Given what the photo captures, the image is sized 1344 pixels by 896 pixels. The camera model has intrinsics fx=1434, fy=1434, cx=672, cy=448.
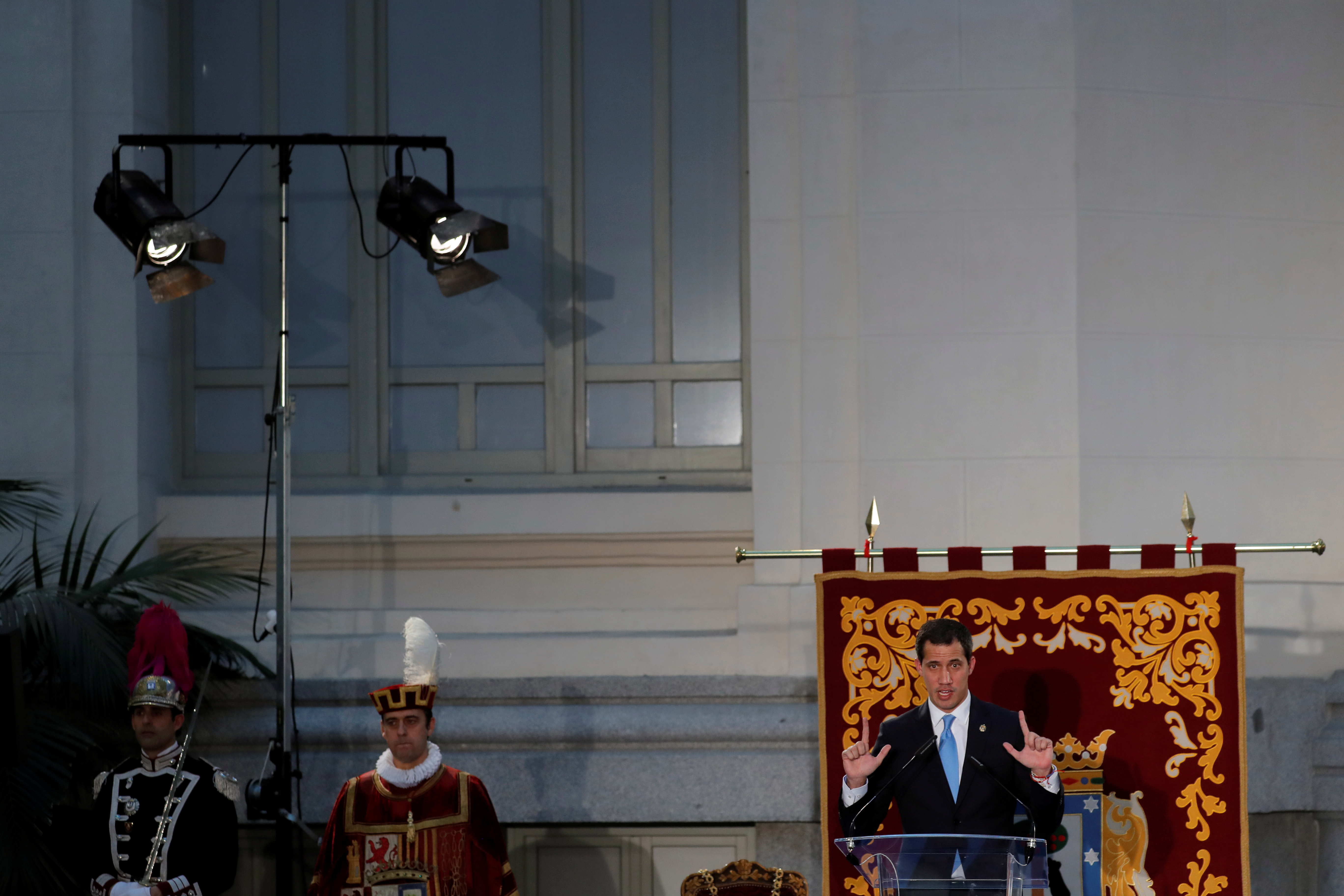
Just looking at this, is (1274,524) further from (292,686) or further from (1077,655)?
(292,686)

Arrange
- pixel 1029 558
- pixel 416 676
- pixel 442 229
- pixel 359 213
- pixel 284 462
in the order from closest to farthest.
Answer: pixel 416 676 < pixel 1029 558 < pixel 284 462 < pixel 442 229 < pixel 359 213

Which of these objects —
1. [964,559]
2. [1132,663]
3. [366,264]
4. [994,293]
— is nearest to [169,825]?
[964,559]

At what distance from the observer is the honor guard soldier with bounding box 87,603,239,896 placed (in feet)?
13.0

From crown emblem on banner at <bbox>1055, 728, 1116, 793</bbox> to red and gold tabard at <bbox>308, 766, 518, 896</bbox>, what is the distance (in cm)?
165

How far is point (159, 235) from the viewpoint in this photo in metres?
4.61

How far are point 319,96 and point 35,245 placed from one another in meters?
1.27

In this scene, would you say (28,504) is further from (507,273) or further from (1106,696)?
(1106,696)

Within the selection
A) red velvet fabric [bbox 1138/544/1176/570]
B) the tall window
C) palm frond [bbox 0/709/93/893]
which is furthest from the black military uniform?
red velvet fabric [bbox 1138/544/1176/570]

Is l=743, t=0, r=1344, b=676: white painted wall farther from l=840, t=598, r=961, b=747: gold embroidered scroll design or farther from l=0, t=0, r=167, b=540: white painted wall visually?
l=0, t=0, r=167, b=540: white painted wall

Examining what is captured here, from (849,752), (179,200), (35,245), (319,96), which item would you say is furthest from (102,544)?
(849,752)

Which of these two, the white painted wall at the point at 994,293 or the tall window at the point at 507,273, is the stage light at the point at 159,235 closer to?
the white painted wall at the point at 994,293

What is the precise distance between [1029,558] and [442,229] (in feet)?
7.09

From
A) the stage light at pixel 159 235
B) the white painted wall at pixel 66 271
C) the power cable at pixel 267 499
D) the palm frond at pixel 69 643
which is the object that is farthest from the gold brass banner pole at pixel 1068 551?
the white painted wall at pixel 66 271

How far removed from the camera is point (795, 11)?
209 inches
